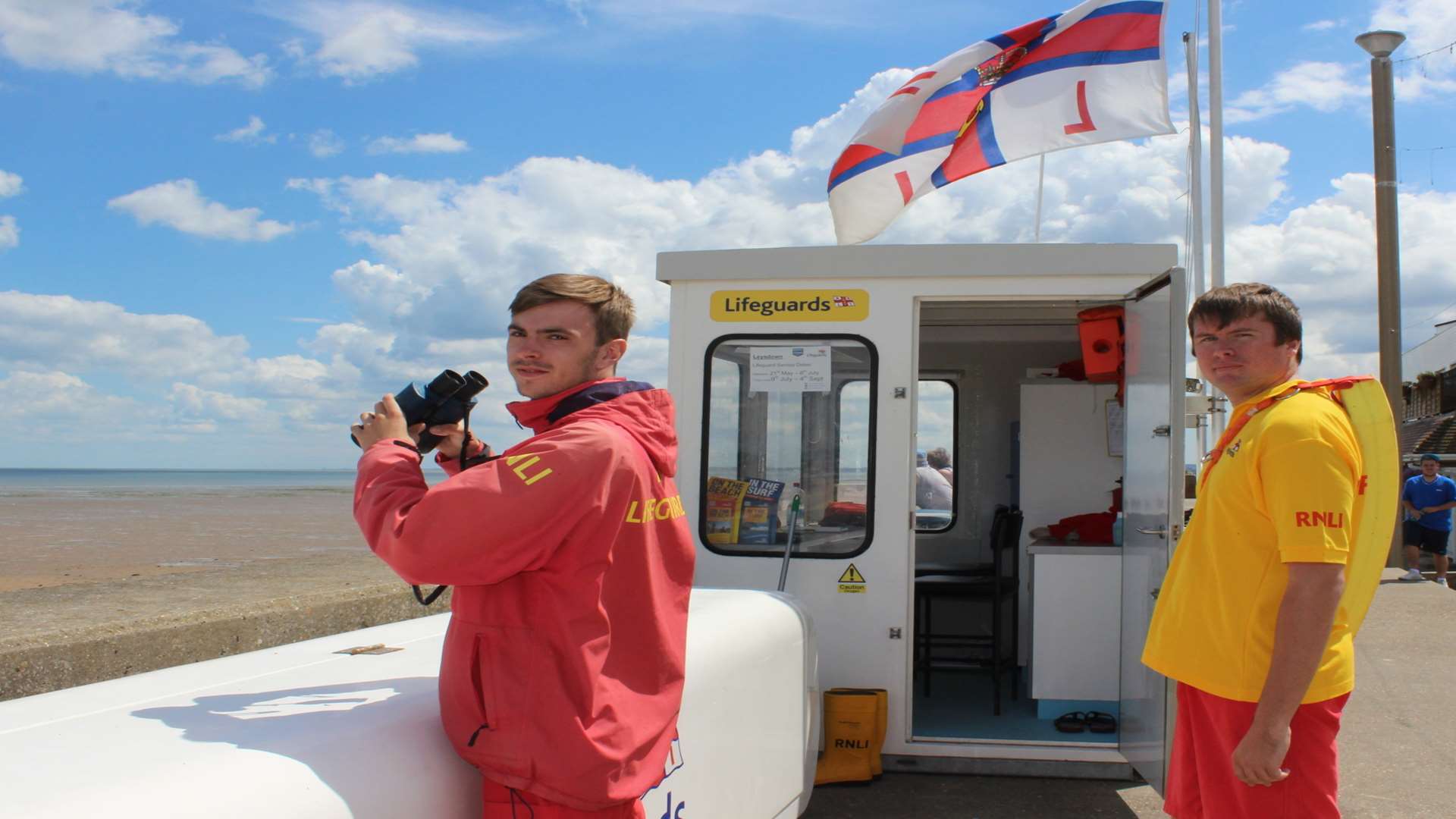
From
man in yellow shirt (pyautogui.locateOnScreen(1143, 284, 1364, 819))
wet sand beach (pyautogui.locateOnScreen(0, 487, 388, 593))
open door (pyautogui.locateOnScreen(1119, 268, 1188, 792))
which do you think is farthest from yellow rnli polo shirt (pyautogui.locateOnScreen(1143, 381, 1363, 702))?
wet sand beach (pyautogui.locateOnScreen(0, 487, 388, 593))

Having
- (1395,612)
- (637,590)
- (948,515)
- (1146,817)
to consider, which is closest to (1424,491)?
(1395,612)

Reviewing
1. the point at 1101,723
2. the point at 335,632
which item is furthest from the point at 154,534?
the point at 1101,723

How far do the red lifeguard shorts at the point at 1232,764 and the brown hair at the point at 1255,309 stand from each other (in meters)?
0.78

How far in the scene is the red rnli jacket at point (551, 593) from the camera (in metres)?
1.81

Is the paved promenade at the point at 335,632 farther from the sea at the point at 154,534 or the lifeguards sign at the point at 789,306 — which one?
the sea at the point at 154,534

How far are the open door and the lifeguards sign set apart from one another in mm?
1221

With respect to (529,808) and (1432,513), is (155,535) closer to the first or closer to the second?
(1432,513)

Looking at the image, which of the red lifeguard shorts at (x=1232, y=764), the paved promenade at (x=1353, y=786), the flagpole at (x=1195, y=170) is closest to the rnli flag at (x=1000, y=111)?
the flagpole at (x=1195, y=170)

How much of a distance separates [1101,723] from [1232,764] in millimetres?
3596

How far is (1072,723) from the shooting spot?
581 cm

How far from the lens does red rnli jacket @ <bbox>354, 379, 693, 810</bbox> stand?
1812 millimetres

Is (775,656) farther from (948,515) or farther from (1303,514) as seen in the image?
(948,515)

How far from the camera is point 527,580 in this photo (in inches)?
76.0

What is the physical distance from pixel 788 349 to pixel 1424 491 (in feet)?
42.8
